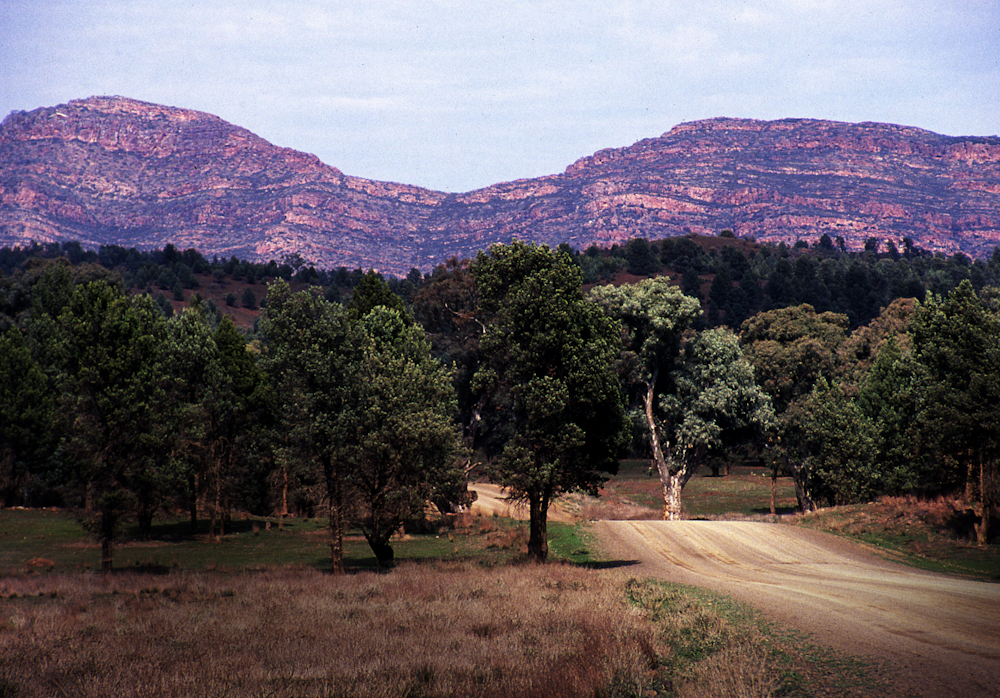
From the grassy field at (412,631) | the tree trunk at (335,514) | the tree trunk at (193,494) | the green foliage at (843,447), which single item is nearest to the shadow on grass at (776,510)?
the green foliage at (843,447)

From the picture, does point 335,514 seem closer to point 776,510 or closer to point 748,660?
point 748,660

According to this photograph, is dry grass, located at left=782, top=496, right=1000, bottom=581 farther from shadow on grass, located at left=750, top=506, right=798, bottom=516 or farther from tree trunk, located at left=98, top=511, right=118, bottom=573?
tree trunk, located at left=98, top=511, right=118, bottom=573

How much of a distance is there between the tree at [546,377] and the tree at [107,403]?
1738 centimetres

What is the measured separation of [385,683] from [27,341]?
89.2m

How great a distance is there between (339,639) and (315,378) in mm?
19553

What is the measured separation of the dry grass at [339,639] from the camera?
15812mm

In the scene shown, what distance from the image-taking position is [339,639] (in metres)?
20.3

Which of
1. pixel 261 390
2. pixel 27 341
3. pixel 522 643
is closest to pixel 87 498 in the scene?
pixel 261 390

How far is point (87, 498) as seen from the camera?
136 ft

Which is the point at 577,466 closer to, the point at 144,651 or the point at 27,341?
the point at 144,651

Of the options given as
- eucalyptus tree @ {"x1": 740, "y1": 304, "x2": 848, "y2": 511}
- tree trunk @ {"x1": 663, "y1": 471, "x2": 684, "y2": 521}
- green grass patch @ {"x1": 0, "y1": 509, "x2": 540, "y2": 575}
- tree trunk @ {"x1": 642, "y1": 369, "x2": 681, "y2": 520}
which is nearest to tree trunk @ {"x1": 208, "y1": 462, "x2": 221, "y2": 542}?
green grass patch @ {"x1": 0, "y1": 509, "x2": 540, "y2": 575}

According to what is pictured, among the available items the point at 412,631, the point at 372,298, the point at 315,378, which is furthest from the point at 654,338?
the point at 412,631

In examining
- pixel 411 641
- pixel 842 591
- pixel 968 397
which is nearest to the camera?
pixel 411 641

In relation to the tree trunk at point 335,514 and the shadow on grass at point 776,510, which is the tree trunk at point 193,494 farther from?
the shadow on grass at point 776,510
